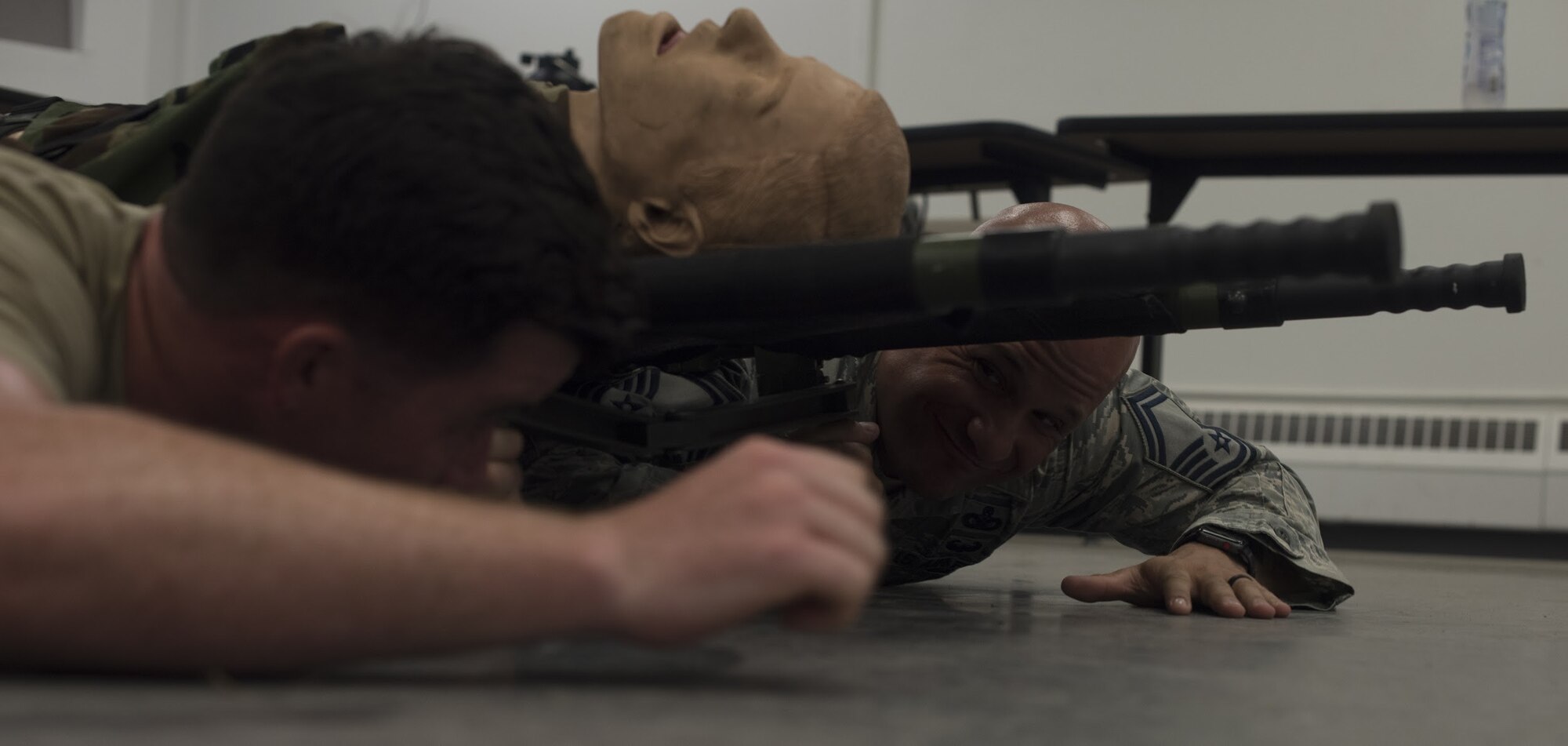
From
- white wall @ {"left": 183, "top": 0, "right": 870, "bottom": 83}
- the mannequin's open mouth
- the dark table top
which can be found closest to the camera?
the mannequin's open mouth

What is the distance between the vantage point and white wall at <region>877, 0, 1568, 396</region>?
167 inches

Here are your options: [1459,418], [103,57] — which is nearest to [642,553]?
Result: [1459,418]

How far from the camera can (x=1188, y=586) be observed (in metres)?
1.66

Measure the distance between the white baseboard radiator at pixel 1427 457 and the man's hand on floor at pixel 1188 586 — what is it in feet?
8.71

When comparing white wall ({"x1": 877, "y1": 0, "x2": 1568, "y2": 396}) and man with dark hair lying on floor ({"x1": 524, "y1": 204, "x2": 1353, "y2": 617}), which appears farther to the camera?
white wall ({"x1": 877, "y1": 0, "x2": 1568, "y2": 396})

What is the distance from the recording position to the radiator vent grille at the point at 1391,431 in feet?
13.9

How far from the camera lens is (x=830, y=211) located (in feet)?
4.51

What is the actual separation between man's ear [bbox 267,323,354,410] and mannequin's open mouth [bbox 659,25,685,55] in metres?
0.68

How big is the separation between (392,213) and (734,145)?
1.97ft

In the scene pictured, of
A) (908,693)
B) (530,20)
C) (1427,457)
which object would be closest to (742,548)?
(908,693)

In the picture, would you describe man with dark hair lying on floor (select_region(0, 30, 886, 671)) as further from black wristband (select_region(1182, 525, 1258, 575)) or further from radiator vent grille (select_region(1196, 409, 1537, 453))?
radiator vent grille (select_region(1196, 409, 1537, 453))

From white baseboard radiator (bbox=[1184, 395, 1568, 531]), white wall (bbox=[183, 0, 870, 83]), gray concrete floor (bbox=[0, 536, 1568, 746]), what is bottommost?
white baseboard radiator (bbox=[1184, 395, 1568, 531])

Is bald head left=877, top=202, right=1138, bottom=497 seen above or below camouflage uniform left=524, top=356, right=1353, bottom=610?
above

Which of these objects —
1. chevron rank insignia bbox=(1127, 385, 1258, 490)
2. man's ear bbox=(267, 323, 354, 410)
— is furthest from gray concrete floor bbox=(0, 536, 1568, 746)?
chevron rank insignia bbox=(1127, 385, 1258, 490)
